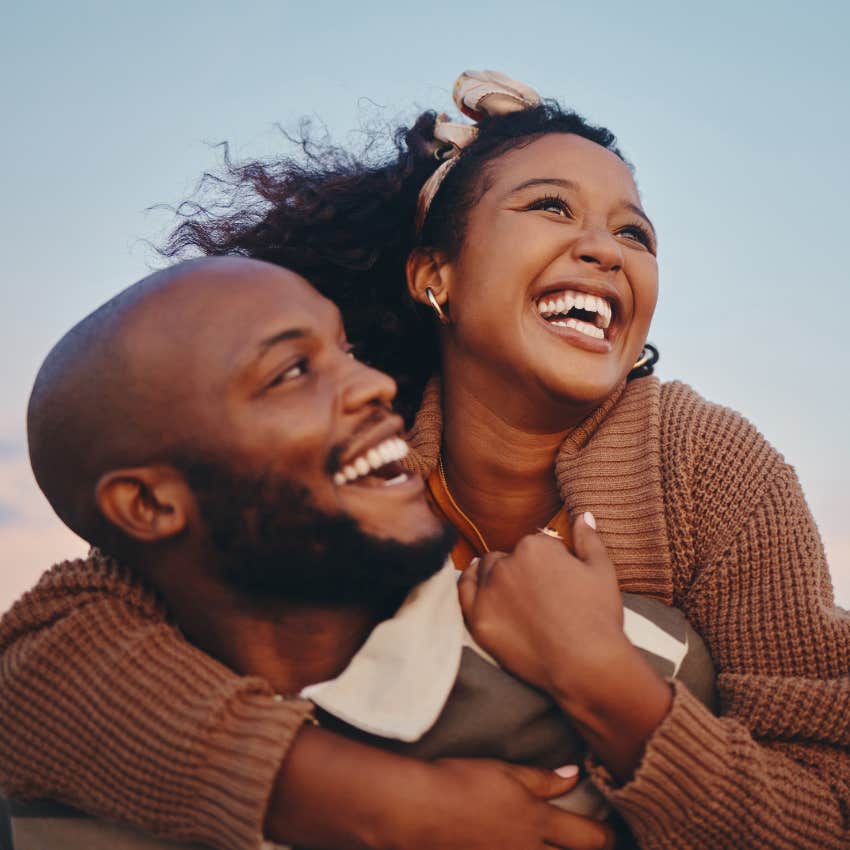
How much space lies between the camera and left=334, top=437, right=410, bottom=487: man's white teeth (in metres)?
2.21

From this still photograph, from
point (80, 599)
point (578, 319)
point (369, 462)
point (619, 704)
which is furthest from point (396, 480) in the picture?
point (578, 319)

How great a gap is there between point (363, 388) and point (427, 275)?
52.7 inches

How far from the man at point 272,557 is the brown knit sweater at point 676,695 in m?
0.01

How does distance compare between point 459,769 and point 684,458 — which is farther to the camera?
point 684,458

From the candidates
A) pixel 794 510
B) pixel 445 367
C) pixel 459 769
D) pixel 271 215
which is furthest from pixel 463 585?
pixel 271 215

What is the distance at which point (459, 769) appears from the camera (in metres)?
2.08

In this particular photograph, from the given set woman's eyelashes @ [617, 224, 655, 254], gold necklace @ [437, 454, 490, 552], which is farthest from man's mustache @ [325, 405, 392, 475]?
woman's eyelashes @ [617, 224, 655, 254]

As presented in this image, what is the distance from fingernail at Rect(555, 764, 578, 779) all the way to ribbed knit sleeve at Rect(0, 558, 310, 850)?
25.1 inches

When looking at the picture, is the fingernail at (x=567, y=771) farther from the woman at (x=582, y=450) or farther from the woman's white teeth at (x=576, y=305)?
the woman's white teeth at (x=576, y=305)

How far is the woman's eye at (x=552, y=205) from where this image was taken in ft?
10.2

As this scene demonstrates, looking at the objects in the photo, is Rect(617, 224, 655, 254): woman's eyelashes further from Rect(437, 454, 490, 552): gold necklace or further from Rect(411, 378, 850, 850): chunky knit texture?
Rect(437, 454, 490, 552): gold necklace

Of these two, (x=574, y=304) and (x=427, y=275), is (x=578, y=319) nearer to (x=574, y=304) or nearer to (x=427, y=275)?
(x=574, y=304)

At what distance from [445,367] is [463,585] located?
1.27 meters

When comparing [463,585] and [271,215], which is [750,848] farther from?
[271,215]
